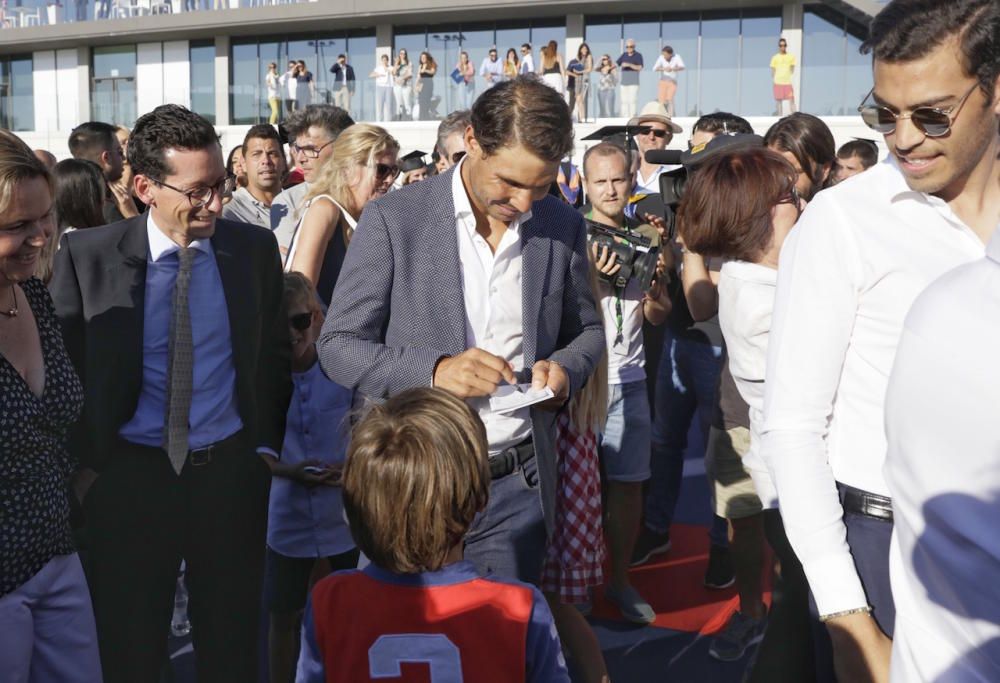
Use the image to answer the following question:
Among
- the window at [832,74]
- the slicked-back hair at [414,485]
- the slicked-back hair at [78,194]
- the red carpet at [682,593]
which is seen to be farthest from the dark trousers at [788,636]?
the window at [832,74]

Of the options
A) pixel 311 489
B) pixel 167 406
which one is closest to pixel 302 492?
pixel 311 489

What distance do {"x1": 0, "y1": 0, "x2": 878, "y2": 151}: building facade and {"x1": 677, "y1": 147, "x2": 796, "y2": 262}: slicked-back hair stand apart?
2004cm

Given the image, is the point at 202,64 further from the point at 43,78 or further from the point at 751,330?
the point at 751,330

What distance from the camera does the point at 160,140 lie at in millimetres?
2957

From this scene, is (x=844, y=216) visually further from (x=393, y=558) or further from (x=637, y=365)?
(x=637, y=365)

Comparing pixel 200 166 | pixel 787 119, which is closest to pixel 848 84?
pixel 787 119

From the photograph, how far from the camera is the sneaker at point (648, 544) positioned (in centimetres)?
518

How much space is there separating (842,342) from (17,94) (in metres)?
38.4

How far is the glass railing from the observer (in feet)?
105

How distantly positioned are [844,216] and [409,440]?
3.14 ft

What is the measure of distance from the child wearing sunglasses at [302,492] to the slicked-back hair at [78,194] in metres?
1.48

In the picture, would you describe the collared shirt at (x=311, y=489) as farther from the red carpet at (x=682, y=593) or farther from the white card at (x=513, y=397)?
the red carpet at (x=682, y=593)

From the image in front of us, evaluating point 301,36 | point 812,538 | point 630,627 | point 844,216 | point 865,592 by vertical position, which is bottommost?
point 630,627

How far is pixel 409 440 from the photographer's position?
192 cm
